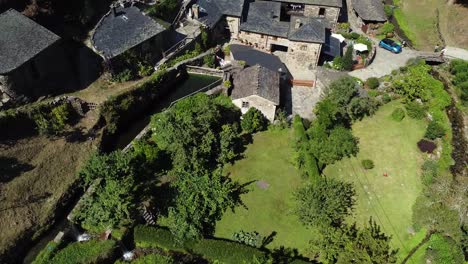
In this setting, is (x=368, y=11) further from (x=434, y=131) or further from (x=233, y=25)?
(x=434, y=131)

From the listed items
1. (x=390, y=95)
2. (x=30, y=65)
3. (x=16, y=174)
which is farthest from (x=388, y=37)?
(x=16, y=174)

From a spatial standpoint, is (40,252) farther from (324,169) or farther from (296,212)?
(324,169)

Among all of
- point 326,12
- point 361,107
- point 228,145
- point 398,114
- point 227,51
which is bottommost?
point 228,145

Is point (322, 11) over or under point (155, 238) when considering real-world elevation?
over

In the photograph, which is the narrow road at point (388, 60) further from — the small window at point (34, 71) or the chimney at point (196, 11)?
the small window at point (34, 71)

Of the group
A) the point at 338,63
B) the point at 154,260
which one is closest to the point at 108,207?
the point at 154,260

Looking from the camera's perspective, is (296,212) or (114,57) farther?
(114,57)
